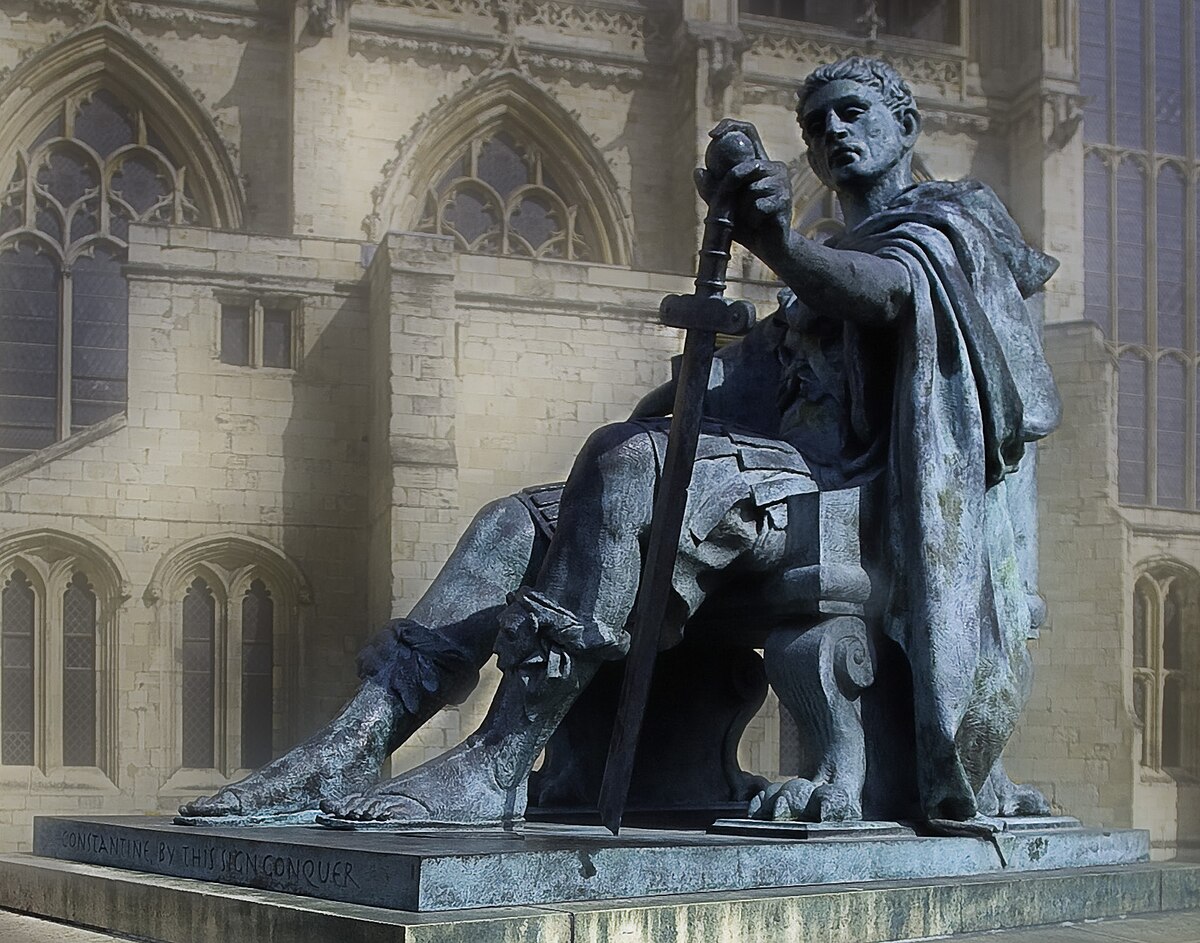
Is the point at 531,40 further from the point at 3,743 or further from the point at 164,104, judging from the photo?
the point at 3,743

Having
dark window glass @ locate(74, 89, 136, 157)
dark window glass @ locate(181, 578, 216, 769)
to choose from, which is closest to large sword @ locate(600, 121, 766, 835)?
dark window glass @ locate(181, 578, 216, 769)

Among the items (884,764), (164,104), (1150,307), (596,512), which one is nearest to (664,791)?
(884,764)

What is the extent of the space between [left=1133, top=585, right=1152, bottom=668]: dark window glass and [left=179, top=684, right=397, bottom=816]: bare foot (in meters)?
19.9

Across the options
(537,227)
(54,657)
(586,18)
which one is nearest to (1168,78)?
(586,18)

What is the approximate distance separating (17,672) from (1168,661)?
13311mm

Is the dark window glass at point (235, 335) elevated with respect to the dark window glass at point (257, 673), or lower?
elevated

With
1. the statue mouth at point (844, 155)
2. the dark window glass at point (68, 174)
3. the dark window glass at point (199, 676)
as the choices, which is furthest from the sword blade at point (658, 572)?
the dark window glass at point (68, 174)

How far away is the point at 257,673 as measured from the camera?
16781 millimetres

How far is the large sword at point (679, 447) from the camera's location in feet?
9.69

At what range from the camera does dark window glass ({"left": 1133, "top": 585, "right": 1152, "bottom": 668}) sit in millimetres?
22047

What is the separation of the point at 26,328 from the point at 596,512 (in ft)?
56.4

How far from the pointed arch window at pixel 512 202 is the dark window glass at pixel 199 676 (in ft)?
20.7

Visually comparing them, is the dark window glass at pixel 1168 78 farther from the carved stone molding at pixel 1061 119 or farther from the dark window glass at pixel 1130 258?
the carved stone molding at pixel 1061 119

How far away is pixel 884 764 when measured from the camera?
10.9ft
